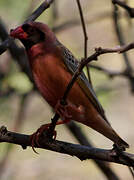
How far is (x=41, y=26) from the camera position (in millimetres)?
5359

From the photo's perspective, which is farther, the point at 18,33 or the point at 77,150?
the point at 18,33

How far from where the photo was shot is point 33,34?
536 cm

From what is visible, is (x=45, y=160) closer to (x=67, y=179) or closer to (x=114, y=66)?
(x=67, y=179)

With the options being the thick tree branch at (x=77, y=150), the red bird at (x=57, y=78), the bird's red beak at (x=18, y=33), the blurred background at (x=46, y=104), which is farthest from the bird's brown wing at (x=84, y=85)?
the blurred background at (x=46, y=104)

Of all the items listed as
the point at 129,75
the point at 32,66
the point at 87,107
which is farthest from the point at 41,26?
the point at 129,75

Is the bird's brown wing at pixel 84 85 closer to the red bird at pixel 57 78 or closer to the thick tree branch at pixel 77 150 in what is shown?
the red bird at pixel 57 78

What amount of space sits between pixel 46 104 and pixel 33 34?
3324 mm

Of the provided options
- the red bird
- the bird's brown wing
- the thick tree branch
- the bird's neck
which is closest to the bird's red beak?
the red bird

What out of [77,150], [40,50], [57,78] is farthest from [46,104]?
[77,150]

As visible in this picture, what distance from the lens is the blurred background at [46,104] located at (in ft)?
23.5

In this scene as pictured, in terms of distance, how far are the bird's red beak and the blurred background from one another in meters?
1.72

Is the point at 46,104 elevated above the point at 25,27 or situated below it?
below

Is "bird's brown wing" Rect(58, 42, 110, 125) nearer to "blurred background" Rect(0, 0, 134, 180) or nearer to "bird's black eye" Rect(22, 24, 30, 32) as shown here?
"bird's black eye" Rect(22, 24, 30, 32)

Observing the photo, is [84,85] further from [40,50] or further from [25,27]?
[25,27]
